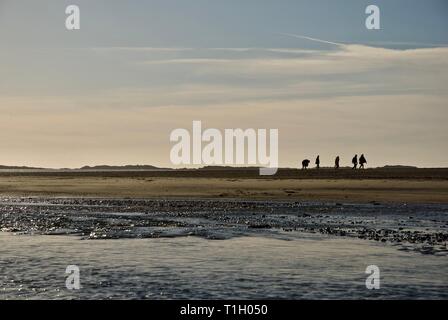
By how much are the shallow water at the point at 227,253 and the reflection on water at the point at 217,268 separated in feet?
0.10

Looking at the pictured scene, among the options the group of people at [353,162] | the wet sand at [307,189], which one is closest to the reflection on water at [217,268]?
the wet sand at [307,189]

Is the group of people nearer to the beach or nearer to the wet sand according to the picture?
the wet sand

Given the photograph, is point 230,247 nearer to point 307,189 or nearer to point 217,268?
point 217,268

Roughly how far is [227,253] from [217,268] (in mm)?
2972

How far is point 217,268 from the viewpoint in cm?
2123

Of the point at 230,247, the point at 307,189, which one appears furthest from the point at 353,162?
the point at 230,247

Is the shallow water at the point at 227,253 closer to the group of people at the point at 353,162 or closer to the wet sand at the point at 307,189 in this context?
the wet sand at the point at 307,189

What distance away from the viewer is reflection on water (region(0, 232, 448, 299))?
17734 mm

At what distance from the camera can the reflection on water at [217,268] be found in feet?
58.2

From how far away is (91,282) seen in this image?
19266 millimetres

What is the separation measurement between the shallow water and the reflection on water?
3 cm
